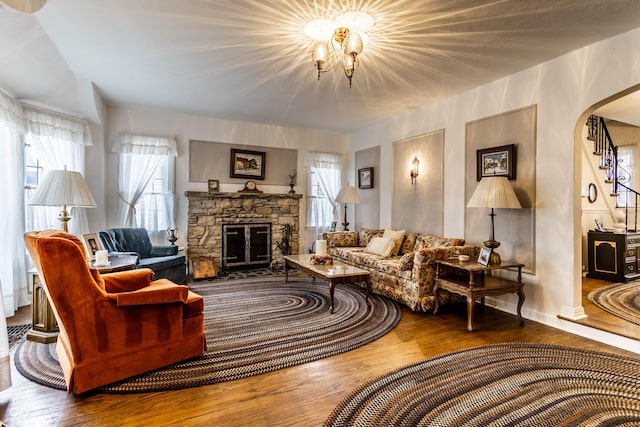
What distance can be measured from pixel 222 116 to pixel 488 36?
4122 millimetres

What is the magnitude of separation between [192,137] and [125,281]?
3.61 metres

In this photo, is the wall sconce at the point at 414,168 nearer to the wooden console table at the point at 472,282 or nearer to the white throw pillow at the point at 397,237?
the white throw pillow at the point at 397,237

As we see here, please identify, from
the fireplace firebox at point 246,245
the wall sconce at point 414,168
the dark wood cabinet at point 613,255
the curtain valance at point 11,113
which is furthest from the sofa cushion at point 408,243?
the curtain valance at point 11,113

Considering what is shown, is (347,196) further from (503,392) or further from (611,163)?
(611,163)

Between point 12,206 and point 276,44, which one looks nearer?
point 276,44

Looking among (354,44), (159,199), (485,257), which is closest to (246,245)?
(159,199)

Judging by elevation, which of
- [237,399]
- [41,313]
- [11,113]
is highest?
[11,113]

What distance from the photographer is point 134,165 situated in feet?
16.8

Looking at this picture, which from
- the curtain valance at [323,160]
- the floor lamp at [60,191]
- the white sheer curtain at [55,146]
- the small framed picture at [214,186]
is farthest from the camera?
the curtain valance at [323,160]

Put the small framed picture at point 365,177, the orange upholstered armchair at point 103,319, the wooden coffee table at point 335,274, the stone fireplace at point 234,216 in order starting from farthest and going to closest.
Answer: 1. the small framed picture at point 365,177
2. the stone fireplace at point 234,216
3. the wooden coffee table at point 335,274
4. the orange upholstered armchair at point 103,319

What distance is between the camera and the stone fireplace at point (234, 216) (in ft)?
18.2

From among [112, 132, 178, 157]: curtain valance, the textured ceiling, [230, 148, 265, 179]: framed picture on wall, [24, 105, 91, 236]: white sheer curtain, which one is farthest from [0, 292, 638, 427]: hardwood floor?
[230, 148, 265, 179]: framed picture on wall

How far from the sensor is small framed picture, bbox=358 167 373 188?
20.1 ft

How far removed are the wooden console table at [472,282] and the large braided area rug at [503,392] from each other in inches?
24.5
